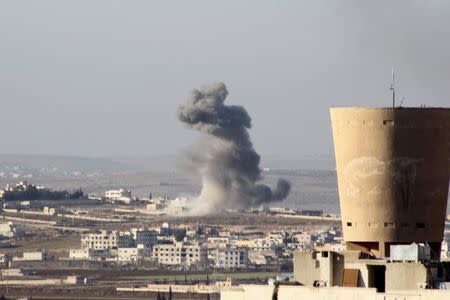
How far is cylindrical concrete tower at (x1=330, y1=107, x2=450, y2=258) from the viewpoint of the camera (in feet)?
82.5

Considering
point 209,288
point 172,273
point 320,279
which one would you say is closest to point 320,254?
point 320,279

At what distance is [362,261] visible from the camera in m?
24.9

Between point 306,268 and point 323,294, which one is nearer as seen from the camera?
point 323,294

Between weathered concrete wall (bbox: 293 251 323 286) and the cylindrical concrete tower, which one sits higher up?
the cylindrical concrete tower

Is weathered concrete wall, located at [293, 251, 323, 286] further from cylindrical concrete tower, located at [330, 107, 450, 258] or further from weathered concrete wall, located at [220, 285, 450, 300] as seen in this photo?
cylindrical concrete tower, located at [330, 107, 450, 258]

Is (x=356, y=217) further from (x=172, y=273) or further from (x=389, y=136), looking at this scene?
(x=172, y=273)

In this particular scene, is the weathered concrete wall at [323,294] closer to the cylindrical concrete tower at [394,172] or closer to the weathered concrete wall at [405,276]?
the weathered concrete wall at [405,276]

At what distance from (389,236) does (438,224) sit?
1.88ft

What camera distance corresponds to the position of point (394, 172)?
82.5 ft

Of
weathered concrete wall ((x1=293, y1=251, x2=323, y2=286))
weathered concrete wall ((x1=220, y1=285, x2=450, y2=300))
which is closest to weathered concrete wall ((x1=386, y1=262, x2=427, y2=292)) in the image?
weathered concrete wall ((x1=220, y1=285, x2=450, y2=300))

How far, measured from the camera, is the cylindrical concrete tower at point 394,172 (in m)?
25.1

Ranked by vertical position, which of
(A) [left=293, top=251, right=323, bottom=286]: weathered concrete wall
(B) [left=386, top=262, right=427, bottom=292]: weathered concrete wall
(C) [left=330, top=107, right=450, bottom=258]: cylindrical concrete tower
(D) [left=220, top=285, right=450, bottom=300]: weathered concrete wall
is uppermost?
(C) [left=330, top=107, right=450, bottom=258]: cylindrical concrete tower

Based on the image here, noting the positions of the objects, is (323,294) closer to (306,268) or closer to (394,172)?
(306,268)

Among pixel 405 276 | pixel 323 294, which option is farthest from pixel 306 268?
pixel 405 276
